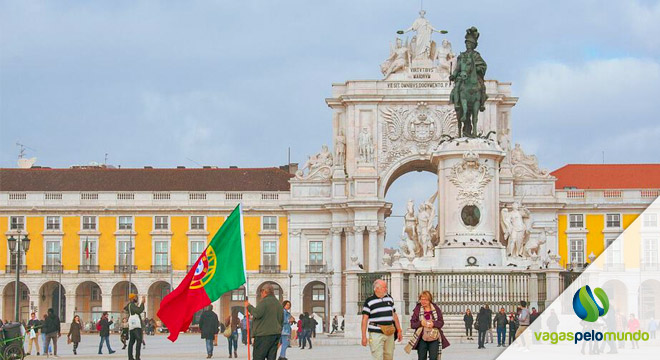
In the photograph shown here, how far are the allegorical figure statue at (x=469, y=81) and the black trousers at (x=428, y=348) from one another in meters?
13.6

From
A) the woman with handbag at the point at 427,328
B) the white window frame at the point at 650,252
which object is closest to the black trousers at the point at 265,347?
the woman with handbag at the point at 427,328

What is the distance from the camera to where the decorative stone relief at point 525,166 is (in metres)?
80.9

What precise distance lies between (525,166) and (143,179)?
23061 mm

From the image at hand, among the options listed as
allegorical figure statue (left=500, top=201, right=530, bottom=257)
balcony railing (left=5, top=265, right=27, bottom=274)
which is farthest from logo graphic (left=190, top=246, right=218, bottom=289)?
balcony railing (left=5, top=265, right=27, bottom=274)

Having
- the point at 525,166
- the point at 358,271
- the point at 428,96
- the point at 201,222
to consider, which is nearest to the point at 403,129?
the point at 428,96

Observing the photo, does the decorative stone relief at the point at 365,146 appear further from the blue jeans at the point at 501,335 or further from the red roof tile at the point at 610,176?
the blue jeans at the point at 501,335

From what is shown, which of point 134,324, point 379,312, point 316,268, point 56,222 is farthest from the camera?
point 56,222

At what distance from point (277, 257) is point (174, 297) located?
203ft

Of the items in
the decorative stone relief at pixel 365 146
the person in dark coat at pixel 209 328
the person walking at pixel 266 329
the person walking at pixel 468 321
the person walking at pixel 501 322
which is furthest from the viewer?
the decorative stone relief at pixel 365 146

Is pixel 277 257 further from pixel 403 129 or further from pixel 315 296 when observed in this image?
pixel 403 129

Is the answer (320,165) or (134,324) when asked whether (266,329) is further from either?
(320,165)

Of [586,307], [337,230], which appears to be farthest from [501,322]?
[337,230]

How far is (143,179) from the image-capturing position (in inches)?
3398

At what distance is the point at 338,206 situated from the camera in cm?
8094
